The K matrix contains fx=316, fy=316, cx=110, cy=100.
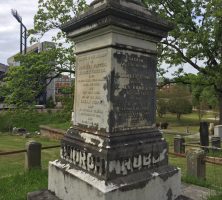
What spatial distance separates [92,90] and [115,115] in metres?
0.62

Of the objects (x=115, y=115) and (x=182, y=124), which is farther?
(x=182, y=124)

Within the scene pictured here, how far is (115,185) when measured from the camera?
14.3 feet

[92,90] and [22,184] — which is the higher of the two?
[92,90]

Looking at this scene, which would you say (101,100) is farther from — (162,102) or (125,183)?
(162,102)

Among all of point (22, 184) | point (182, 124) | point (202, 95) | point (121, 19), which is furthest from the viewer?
point (182, 124)

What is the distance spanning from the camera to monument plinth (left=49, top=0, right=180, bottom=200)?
15.0 ft

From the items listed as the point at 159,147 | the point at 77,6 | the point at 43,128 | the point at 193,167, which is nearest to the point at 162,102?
the point at 43,128

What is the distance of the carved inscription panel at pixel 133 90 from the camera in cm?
476

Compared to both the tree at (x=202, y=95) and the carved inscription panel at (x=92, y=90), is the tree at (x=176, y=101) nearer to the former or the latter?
the tree at (x=202, y=95)

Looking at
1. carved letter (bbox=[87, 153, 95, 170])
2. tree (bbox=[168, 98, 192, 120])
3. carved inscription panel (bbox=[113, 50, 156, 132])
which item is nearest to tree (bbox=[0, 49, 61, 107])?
carved inscription panel (bbox=[113, 50, 156, 132])

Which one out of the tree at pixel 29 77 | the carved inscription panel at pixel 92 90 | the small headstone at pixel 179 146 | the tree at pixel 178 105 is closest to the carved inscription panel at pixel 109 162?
the carved inscription panel at pixel 92 90

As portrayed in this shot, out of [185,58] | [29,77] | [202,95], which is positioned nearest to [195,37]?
[185,58]

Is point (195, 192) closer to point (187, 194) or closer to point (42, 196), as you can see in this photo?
point (187, 194)

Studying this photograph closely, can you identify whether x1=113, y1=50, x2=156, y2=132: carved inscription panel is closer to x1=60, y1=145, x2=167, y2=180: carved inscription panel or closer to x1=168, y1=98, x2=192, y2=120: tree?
x1=60, y1=145, x2=167, y2=180: carved inscription panel
